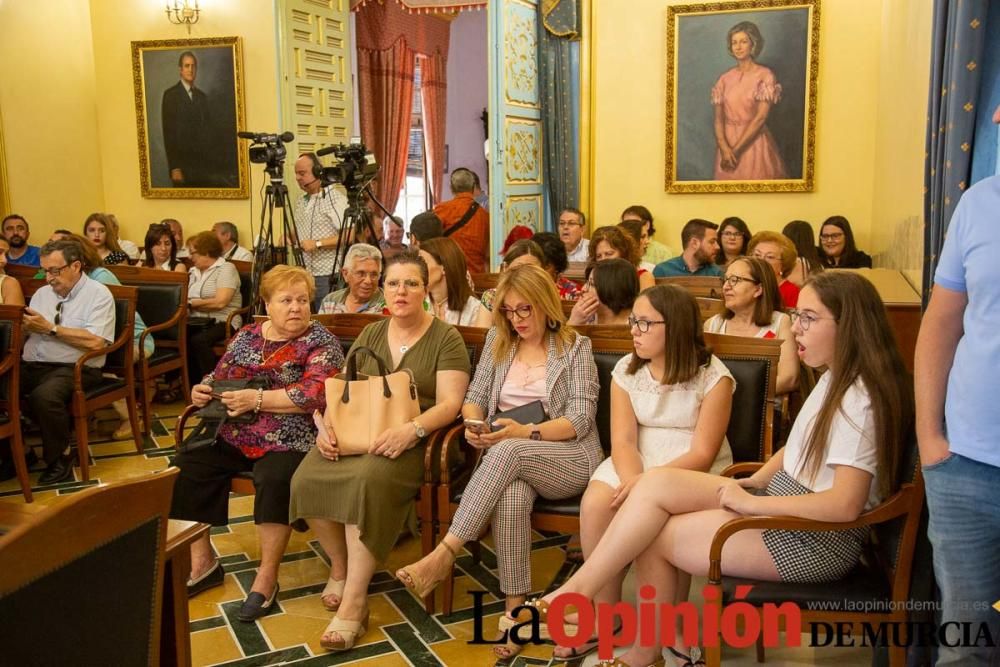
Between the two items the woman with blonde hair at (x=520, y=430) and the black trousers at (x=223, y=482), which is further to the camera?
the black trousers at (x=223, y=482)

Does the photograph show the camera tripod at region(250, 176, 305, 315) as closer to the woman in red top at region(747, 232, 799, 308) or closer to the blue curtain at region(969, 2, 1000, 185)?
the woman in red top at region(747, 232, 799, 308)

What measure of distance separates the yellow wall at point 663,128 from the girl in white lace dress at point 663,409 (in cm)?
382

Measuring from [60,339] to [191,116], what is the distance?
4.24 m

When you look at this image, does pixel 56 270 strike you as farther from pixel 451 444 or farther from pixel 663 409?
pixel 663 409

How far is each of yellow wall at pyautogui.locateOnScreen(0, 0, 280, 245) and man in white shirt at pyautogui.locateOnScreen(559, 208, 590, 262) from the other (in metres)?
2.94

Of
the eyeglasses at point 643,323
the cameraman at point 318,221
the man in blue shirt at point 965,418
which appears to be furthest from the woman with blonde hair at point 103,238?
the man in blue shirt at point 965,418

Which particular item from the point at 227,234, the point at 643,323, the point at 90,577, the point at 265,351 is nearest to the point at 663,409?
the point at 643,323

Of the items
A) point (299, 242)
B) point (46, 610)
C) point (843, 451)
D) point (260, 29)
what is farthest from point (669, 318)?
point (260, 29)

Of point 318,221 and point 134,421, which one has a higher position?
point 318,221

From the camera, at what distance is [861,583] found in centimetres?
254

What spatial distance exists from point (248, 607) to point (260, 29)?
249 inches

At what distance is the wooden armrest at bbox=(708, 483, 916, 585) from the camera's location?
243cm

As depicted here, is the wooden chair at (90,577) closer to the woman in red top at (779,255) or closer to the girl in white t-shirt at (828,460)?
the girl in white t-shirt at (828,460)

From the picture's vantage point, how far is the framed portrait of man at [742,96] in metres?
7.09
